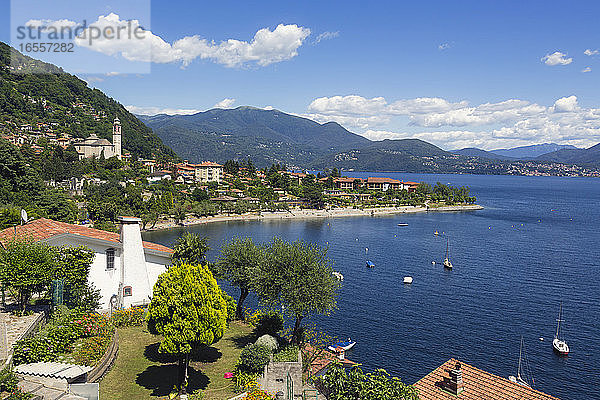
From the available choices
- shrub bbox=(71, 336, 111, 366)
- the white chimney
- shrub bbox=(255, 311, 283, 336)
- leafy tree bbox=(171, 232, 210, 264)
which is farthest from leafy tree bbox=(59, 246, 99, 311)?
shrub bbox=(255, 311, 283, 336)

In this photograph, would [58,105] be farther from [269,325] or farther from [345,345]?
[269,325]

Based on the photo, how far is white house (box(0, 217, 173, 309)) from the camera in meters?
23.2

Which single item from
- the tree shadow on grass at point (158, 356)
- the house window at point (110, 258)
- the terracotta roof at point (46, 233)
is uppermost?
the terracotta roof at point (46, 233)

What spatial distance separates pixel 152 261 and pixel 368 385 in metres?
17.4

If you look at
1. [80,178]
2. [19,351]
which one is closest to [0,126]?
[80,178]

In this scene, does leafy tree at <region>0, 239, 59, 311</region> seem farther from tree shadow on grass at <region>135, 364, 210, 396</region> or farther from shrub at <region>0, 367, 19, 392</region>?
shrub at <region>0, 367, 19, 392</region>

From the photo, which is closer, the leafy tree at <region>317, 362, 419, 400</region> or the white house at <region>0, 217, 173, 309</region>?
the leafy tree at <region>317, 362, 419, 400</region>

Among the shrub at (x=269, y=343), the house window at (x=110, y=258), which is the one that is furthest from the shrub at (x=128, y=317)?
the shrub at (x=269, y=343)

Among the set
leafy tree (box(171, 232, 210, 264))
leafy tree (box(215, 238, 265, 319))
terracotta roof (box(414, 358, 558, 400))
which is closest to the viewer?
terracotta roof (box(414, 358, 558, 400))

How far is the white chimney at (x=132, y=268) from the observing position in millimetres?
23766

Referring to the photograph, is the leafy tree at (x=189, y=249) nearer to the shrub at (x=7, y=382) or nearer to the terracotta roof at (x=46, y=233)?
the terracotta roof at (x=46, y=233)

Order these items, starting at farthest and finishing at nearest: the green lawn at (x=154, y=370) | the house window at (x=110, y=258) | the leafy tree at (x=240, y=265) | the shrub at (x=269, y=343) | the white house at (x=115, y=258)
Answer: the leafy tree at (x=240, y=265), the house window at (x=110, y=258), the white house at (x=115, y=258), the shrub at (x=269, y=343), the green lawn at (x=154, y=370)

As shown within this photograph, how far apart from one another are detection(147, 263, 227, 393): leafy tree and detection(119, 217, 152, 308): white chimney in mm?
10015

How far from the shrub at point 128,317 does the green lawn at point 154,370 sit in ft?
1.47
